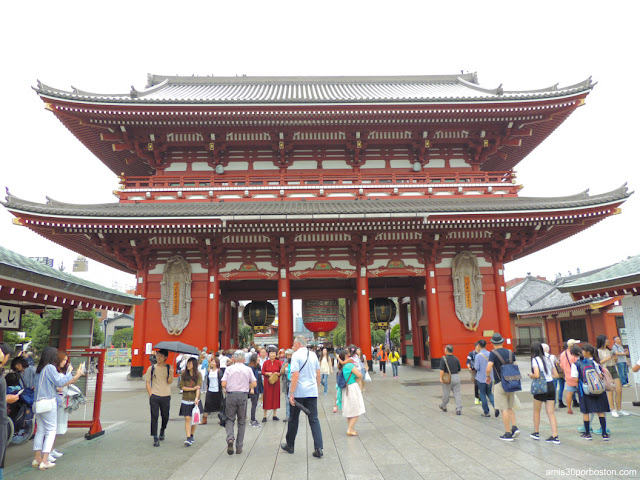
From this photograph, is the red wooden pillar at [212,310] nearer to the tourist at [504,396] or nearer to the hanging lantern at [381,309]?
the hanging lantern at [381,309]

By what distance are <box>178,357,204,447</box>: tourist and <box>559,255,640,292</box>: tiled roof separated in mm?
9571

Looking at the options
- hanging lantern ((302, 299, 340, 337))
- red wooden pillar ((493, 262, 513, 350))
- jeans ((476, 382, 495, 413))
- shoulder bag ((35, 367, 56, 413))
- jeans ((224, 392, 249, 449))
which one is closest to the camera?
shoulder bag ((35, 367, 56, 413))

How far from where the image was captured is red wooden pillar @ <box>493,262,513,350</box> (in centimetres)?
1673

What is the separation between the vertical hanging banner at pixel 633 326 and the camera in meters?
9.54

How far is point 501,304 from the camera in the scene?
56.3ft

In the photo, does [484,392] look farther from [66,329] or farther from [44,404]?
[66,329]

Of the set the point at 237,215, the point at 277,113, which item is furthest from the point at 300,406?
the point at 277,113

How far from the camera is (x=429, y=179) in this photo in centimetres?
1816

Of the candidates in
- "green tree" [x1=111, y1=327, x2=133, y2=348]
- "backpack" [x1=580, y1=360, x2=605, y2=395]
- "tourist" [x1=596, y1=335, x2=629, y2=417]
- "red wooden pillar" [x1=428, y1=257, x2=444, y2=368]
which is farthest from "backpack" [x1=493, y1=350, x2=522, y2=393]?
"green tree" [x1=111, y1=327, x2=133, y2=348]

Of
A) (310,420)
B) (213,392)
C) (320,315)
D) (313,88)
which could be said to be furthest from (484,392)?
(313,88)

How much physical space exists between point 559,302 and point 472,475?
2564 cm

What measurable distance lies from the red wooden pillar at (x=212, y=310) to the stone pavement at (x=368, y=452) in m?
6.79

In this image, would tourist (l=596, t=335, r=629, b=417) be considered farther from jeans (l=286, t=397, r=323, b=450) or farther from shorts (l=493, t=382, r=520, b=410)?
jeans (l=286, t=397, r=323, b=450)

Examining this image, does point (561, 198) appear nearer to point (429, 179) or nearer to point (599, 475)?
point (429, 179)
